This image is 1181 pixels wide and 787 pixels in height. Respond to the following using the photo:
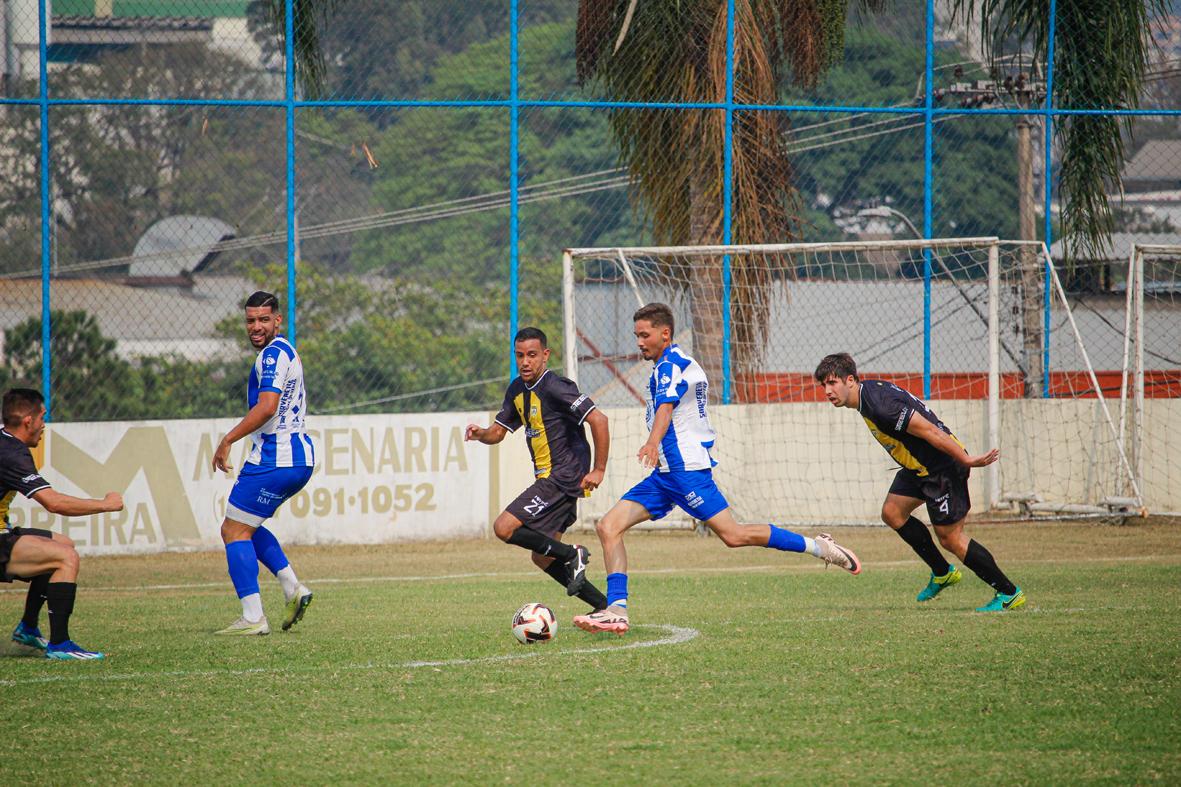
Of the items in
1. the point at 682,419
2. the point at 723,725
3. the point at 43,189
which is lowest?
the point at 723,725

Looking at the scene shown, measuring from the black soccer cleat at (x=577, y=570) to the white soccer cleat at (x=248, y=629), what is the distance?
1.74 m

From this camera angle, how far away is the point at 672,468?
7746mm

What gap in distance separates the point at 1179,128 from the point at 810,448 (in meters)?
21.8

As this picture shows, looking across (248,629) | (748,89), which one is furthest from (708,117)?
(248,629)

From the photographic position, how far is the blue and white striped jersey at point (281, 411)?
7.71 meters

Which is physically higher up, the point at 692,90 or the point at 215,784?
the point at 692,90

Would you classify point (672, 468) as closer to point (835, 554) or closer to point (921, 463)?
point (835, 554)

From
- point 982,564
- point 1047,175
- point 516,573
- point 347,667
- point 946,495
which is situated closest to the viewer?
Result: point 347,667

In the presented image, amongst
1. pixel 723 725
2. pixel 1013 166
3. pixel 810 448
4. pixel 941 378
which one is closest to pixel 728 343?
pixel 810 448

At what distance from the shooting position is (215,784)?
4.50 meters

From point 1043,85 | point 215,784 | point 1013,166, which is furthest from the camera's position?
point 1013,166

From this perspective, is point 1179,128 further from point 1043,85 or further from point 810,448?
point 810,448

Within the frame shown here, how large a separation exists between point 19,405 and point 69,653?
51.0 inches

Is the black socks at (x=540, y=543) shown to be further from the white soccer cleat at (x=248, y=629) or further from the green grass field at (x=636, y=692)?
the white soccer cleat at (x=248, y=629)
